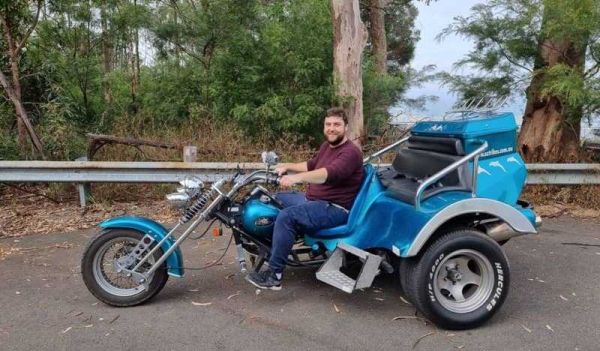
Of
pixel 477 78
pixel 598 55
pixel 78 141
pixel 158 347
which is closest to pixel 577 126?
pixel 598 55

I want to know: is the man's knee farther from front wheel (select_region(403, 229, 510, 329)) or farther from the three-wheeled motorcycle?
front wheel (select_region(403, 229, 510, 329))

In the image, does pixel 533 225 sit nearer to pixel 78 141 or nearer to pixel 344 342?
pixel 344 342

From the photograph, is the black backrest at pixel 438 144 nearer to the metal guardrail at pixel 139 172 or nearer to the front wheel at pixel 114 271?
the front wheel at pixel 114 271

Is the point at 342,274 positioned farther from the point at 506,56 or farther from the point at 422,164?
the point at 506,56

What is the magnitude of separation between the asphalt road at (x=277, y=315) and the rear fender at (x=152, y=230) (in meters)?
0.30

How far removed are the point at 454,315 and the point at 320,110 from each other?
579cm

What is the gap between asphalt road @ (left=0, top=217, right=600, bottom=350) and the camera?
11.7ft

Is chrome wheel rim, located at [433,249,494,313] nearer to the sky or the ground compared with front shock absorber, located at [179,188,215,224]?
nearer to the ground

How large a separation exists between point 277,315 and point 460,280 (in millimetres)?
1412

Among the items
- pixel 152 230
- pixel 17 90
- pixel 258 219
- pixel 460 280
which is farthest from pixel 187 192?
pixel 17 90

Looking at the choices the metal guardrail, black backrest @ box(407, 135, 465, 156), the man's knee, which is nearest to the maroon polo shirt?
the man's knee

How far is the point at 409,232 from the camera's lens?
3854 millimetres

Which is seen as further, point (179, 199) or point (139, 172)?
point (139, 172)

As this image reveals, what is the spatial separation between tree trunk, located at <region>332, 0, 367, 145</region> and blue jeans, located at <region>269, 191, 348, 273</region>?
4.83 m
